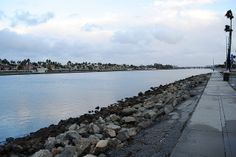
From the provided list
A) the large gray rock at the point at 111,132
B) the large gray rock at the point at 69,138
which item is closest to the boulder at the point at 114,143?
the large gray rock at the point at 111,132

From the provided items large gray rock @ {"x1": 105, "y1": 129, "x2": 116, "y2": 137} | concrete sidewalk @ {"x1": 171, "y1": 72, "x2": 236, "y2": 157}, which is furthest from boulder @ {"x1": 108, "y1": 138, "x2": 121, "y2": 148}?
concrete sidewalk @ {"x1": 171, "y1": 72, "x2": 236, "y2": 157}

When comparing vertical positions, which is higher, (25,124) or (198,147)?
(198,147)

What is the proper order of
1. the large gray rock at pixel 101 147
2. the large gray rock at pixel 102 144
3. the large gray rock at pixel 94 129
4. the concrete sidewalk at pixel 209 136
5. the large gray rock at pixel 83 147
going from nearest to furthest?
the concrete sidewalk at pixel 209 136, the large gray rock at pixel 101 147, the large gray rock at pixel 102 144, the large gray rock at pixel 83 147, the large gray rock at pixel 94 129

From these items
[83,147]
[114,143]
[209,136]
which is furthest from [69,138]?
[209,136]

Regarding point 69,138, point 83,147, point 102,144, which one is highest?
point 102,144

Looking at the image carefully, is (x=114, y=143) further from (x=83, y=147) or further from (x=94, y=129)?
(x=94, y=129)

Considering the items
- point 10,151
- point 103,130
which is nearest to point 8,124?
point 10,151

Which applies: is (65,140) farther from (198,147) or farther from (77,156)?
(198,147)

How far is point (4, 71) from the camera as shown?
17712 cm

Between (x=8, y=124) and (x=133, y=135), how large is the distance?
13282mm

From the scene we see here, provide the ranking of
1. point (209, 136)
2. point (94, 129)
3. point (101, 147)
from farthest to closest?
point (94, 129) → point (209, 136) → point (101, 147)

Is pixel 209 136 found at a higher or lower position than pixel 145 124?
higher

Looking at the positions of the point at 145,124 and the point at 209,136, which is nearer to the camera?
the point at 209,136

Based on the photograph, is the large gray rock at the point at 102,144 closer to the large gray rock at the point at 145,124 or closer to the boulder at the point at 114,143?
the boulder at the point at 114,143
